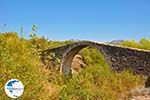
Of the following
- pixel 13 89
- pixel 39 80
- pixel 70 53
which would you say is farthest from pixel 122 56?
pixel 13 89

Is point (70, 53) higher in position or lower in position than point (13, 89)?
higher

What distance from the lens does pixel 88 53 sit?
90.5ft

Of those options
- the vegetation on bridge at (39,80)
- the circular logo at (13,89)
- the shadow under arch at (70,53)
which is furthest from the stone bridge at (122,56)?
the circular logo at (13,89)

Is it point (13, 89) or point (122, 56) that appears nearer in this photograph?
point (13, 89)

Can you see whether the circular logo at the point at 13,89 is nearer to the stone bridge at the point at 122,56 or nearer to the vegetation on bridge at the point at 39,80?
the vegetation on bridge at the point at 39,80

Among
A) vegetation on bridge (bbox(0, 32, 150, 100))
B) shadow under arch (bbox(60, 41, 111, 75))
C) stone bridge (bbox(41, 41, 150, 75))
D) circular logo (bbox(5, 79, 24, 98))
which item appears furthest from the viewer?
shadow under arch (bbox(60, 41, 111, 75))

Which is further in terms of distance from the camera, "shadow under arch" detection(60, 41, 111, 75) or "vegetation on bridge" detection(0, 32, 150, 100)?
"shadow under arch" detection(60, 41, 111, 75)

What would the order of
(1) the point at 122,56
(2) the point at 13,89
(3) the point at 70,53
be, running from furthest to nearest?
(3) the point at 70,53 → (1) the point at 122,56 → (2) the point at 13,89

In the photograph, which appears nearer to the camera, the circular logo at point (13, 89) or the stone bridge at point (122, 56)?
the circular logo at point (13, 89)

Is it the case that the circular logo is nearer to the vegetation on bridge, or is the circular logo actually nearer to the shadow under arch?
the vegetation on bridge

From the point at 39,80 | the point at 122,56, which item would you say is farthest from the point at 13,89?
the point at 122,56

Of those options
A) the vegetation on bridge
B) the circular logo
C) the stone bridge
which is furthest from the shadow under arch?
the circular logo

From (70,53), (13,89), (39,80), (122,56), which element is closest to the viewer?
(13,89)

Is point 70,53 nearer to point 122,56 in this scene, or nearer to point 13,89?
point 122,56
